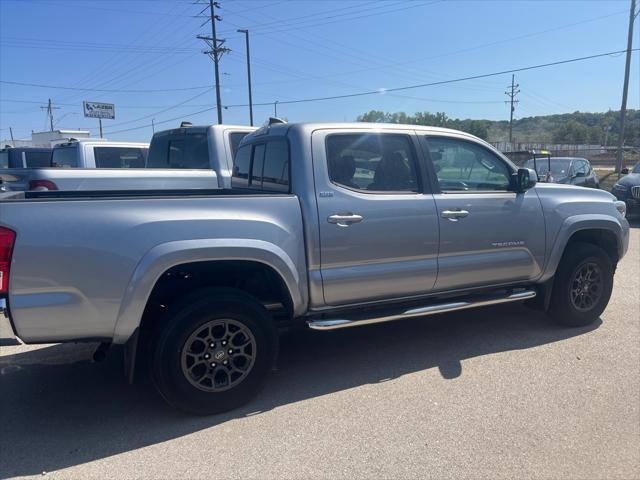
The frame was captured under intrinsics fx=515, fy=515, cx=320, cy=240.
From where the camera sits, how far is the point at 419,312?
4133mm

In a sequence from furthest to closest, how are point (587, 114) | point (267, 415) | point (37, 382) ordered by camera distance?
point (587, 114), point (37, 382), point (267, 415)

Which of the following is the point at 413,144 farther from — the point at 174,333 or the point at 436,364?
the point at 174,333

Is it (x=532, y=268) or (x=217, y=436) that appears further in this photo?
(x=532, y=268)

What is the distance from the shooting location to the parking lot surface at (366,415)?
2938 mm

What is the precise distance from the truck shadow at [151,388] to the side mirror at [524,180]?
1420 mm

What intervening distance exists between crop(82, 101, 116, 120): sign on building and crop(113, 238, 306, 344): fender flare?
6584cm

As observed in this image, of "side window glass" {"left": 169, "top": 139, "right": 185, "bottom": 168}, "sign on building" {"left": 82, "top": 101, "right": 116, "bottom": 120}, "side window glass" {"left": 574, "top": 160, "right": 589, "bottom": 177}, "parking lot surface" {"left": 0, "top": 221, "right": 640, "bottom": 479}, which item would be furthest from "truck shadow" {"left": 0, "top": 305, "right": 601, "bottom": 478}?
"sign on building" {"left": 82, "top": 101, "right": 116, "bottom": 120}

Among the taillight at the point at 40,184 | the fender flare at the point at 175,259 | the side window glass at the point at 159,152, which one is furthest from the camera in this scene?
the side window glass at the point at 159,152

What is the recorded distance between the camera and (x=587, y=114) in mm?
118562

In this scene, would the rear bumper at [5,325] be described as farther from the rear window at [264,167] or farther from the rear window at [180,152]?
the rear window at [180,152]

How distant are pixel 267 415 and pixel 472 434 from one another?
1346 millimetres

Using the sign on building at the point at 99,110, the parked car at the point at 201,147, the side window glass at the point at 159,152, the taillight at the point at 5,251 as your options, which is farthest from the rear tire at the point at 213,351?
the sign on building at the point at 99,110

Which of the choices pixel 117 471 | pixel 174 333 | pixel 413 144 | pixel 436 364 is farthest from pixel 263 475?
pixel 413 144

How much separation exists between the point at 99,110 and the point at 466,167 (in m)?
66.5
